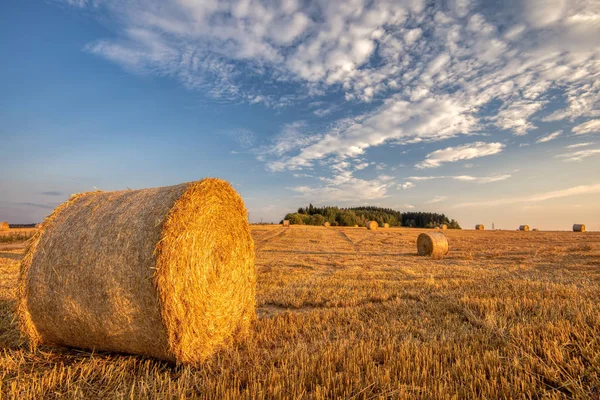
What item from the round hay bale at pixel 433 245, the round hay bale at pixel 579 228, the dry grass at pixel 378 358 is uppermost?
the round hay bale at pixel 579 228

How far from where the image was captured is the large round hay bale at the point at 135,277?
13.9 ft

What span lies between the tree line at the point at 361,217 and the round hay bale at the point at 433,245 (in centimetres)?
3662

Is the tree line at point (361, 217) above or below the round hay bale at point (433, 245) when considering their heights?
above

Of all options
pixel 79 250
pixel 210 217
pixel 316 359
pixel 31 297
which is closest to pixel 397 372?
pixel 316 359

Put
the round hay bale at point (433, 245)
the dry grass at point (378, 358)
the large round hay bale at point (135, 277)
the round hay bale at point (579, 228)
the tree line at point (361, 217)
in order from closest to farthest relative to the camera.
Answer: the dry grass at point (378, 358), the large round hay bale at point (135, 277), the round hay bale at point (433, 245), the round hay bale at point (579, 228), the tree line at point (361, 217)

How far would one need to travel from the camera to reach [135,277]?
4.25 meters

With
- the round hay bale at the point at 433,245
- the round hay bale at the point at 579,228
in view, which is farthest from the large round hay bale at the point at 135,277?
the round hay bale at the point at 579,228

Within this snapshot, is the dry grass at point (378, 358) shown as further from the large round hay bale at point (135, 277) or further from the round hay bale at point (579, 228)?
the round hay bale at point (579, 228)

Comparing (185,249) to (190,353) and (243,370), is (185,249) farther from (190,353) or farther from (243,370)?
(243,370)

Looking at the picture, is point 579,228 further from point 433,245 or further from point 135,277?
point 135,277

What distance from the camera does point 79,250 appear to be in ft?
15.4

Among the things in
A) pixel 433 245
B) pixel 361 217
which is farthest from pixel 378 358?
pixel 361 217

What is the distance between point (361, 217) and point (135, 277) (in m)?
75.4

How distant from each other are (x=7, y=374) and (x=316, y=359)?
3.70 m
